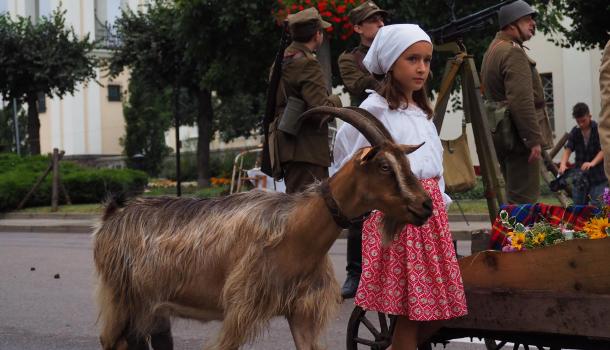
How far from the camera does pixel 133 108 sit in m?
46.5

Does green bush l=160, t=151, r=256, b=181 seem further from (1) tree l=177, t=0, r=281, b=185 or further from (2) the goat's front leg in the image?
(2) the goat's front leg

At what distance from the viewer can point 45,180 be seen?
2486 centimetres

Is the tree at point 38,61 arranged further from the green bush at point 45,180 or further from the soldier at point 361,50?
the soldier at point 361,50

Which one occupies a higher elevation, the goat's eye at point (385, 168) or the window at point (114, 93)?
the window at point (114, 93)

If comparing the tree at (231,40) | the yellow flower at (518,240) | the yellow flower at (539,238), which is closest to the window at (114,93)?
the tree at (231,40)

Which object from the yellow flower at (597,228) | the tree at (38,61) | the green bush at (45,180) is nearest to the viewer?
the yellow flower at (597,228)

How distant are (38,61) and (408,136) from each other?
3079 centimetres

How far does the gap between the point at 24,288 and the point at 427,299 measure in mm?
6595

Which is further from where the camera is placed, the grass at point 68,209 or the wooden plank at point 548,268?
the grass at point 68,209

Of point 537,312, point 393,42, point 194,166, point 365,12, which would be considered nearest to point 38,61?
point 194,166

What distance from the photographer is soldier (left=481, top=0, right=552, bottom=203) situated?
7.04m

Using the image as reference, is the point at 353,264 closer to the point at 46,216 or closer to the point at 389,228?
the point at 389,228

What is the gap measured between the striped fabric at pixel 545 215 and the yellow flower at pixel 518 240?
0.30 meters

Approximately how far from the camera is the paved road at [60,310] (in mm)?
6871
